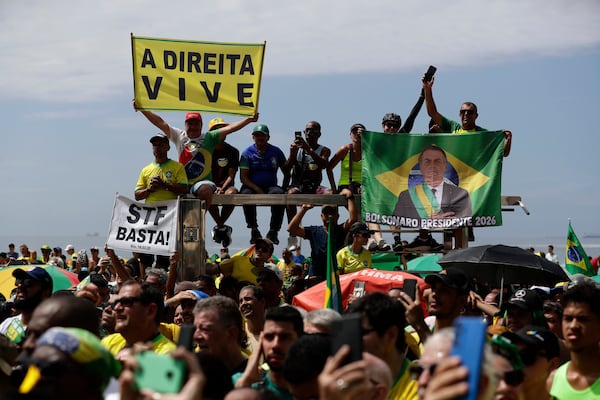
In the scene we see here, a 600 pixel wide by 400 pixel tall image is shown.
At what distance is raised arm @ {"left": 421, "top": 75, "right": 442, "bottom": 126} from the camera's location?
39.0ft

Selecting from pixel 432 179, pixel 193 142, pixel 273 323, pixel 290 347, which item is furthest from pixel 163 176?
pixel 290 347

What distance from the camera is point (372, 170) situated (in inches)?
465

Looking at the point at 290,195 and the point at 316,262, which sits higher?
the point at 290,195

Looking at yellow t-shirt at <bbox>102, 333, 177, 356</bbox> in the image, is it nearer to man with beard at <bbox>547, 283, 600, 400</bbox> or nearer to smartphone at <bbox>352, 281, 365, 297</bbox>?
man with beard at <bbox>547, 283, 600, 400</bbox>

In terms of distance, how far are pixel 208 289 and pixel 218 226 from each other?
3.05m

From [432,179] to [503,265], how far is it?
1323 mm

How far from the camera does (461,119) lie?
11.9 m

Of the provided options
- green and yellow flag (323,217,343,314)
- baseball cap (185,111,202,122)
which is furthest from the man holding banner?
green and yellow flag (323,217,343,314)

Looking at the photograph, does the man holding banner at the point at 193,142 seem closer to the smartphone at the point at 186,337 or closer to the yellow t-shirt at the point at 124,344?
the yellow t-shirt at the point at 124,344

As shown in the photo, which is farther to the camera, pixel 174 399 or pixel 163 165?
pixel 163 165

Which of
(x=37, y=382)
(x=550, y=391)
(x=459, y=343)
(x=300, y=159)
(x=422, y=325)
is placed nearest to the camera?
(x=459, y=343)

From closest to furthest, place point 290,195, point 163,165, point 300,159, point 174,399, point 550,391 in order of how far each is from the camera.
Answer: point 174,399
point 550,391
point 163,165
point 290,195
point 300,159

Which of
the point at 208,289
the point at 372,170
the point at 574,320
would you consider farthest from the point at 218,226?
the point at 574,320

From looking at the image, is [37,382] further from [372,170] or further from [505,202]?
[505,202]
